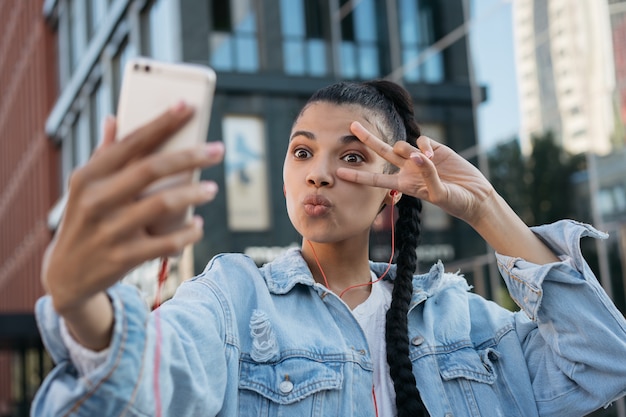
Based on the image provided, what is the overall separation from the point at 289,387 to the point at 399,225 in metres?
0.93

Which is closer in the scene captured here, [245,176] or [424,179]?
[424,179]

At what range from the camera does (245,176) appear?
16.1 meters

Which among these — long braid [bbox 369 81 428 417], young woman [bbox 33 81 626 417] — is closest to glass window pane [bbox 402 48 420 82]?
long braid [bbox 369 81 428 417]

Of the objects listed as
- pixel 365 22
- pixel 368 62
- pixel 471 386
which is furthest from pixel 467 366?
pixel 368 62

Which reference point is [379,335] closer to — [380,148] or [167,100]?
[380,148]

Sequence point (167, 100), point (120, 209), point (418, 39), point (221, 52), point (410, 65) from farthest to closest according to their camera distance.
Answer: point (221, 52)
point (410, 65)
point (418, 39)
point (167, 100)
point (120, 209)

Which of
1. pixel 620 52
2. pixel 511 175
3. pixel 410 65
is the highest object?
pixel 410 65

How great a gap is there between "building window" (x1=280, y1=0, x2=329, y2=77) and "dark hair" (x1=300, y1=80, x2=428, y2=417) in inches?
545

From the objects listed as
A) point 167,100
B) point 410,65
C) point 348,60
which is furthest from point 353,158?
point 348,60

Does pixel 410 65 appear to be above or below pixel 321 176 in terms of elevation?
above

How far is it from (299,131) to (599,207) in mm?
6880

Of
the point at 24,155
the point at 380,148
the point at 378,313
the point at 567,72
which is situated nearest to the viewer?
the point at 380,148

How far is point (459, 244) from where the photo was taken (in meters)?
11.8

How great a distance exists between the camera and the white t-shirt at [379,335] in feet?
7.81
